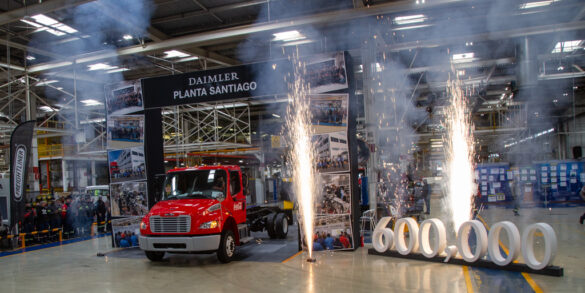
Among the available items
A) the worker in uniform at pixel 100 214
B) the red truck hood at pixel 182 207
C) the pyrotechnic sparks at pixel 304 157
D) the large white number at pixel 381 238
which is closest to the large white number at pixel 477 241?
the large white number at pixel 381 238

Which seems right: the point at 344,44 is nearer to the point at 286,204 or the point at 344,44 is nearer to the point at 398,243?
the point at 286,204

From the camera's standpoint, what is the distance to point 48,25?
799cm

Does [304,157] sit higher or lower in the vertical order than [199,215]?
higher

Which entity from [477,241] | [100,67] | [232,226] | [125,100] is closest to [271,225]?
[232,226]

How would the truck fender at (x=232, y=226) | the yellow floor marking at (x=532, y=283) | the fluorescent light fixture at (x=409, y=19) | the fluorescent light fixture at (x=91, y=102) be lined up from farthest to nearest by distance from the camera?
1. the fluorescent light fixture at (x=91, y=102)
2. the fluorescent light fixture at (x=409, y=19)
3. the truck fender at (x=232, y=226)
4. the yellow floor marking at (x=532, y=283)

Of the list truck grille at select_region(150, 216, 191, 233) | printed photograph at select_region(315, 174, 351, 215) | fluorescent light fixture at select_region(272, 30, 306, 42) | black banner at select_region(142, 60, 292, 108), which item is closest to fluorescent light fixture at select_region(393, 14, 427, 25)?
fluorescent light fixture at select_region(272, 30, 306, 42)

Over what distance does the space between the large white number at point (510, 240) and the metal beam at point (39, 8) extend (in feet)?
23.9

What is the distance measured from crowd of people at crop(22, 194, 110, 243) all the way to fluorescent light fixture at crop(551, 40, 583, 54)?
1285cm

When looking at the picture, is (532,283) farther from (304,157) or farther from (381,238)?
(304,157)

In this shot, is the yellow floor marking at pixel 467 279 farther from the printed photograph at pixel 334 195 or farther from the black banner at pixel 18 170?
the black banner at pixel 18 170

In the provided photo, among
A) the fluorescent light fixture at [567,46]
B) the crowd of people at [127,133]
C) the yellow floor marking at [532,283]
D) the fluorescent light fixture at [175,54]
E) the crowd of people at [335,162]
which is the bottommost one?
the yellow floor marking at [532,283]

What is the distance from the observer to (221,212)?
7.27 metres

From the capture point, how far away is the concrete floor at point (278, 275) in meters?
5.27

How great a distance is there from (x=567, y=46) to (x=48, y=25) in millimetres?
10948
